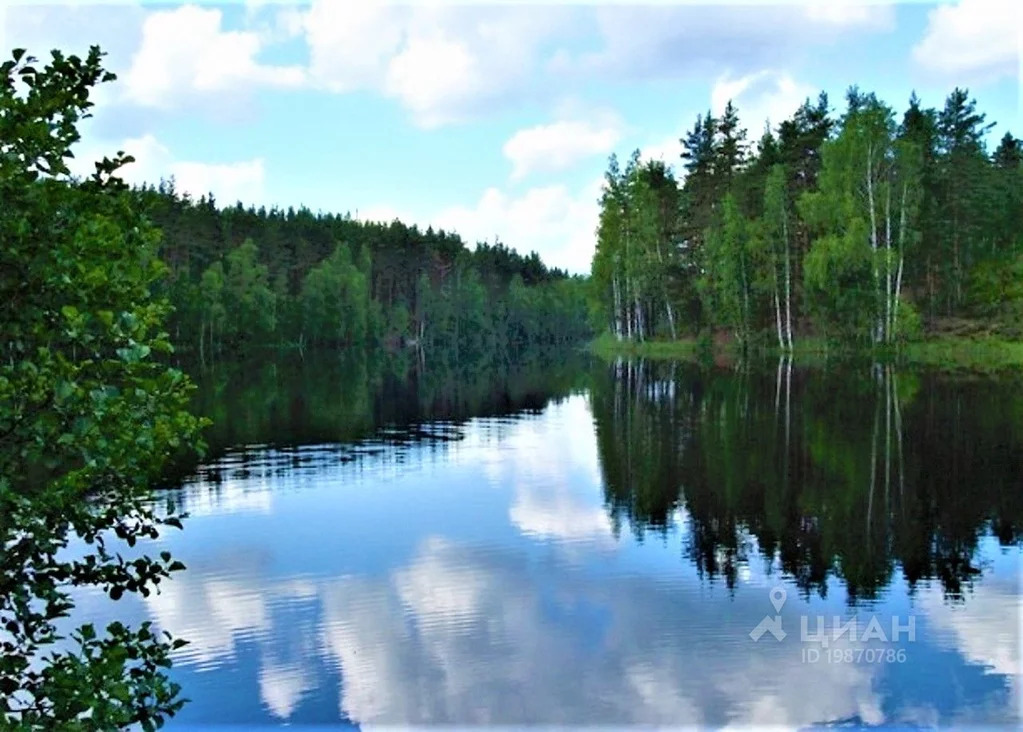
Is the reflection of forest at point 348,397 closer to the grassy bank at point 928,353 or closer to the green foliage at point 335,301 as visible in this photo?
the grassy bank at point 928,353

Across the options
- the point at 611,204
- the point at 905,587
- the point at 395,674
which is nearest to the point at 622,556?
the point at 905,587

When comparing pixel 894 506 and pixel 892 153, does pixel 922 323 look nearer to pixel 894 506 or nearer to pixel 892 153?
pixel 892 153

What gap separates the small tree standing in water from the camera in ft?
14.8

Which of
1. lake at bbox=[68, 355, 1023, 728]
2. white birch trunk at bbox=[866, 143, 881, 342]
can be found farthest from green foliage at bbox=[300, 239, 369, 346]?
lake at bbox=[68, 355, 1023, 728]

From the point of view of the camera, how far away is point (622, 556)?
16.0m

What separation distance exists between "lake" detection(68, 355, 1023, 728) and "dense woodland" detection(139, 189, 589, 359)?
233ft

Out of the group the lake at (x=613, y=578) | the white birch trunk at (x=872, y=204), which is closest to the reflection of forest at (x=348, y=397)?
the lake at (x=613, y=578)

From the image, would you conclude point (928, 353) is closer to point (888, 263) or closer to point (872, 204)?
point (888, 263)

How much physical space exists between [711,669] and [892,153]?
200 ft

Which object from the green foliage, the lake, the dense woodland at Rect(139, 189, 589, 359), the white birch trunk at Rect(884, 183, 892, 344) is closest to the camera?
the lake

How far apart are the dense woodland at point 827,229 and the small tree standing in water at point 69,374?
2447 inches

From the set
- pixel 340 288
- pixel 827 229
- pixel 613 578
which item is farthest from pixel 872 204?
pixel 340 288

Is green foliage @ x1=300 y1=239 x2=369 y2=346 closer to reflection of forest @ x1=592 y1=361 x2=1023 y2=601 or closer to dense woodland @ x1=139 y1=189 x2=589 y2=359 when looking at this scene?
dense woodland @ x1=139 y1=189 x2=589 y2=359

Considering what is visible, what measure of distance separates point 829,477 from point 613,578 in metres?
9.34
